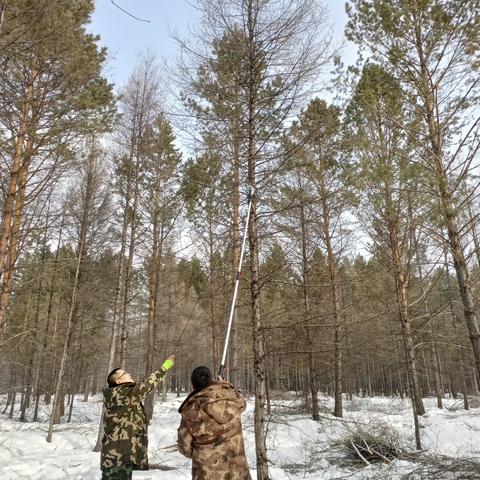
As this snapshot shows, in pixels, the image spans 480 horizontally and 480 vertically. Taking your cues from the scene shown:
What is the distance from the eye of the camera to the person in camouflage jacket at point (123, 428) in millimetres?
4578

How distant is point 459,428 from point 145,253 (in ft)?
40.6

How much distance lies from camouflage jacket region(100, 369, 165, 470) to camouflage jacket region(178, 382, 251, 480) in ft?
3.37

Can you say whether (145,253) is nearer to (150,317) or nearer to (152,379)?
(150,317)

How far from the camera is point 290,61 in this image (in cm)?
616

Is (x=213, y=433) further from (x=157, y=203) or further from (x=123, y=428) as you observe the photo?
(x=157, y=203)

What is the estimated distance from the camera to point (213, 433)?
3545mm

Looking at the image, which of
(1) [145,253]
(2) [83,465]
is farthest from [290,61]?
(1) [145,253]

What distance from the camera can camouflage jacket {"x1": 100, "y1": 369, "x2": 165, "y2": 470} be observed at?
15.0 feet

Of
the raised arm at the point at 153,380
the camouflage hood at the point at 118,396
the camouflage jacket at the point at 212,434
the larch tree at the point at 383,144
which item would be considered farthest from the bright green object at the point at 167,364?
the larch tree at the point at 383,144

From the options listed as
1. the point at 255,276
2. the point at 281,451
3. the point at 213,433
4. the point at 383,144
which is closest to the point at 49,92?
the point at 255,276

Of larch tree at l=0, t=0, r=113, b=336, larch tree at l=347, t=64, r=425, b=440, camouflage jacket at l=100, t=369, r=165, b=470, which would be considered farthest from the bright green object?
larch tree at l=347, t=64, r=425, b=440

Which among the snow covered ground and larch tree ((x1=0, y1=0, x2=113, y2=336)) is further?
the snow covered ground

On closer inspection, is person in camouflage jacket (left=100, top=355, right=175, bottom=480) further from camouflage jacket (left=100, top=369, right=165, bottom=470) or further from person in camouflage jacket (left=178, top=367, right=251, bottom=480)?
person in camouflage jacket (left=178, top=367, right=251, bottom=480)

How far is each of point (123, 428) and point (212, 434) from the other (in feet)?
5.45
